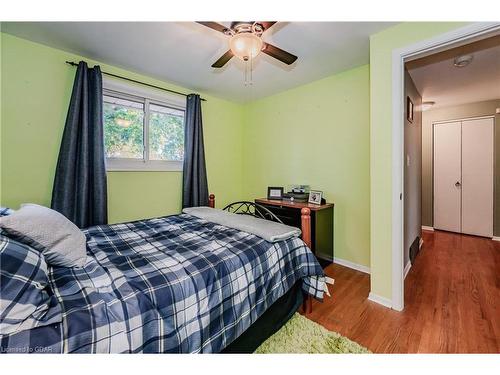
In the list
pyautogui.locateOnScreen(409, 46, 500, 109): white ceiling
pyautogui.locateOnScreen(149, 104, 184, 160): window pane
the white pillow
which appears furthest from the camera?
pyautogui.locateOnScreen(149, 104, 184, 160): window pane

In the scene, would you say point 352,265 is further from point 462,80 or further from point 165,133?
point 165,133

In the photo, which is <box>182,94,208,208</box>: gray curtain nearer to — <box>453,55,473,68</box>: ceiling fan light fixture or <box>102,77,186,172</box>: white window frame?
<box>102,77,186,172</box>: white window frame

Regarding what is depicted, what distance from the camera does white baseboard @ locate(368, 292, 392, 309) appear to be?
1920 mm

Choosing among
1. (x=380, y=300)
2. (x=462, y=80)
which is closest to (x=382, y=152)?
(x=380, y=300)

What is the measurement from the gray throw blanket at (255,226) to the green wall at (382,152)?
2.62 ft

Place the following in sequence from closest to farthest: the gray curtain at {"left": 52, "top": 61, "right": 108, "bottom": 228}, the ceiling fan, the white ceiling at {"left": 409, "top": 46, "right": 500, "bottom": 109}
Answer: the ceiling fan
the gray curtain at {"left": 52, "top": 61, "right": 108, "bottom": 228}
the white ceiling at {"left": 409, "top": 46, "right": 500, "bottom": 109}

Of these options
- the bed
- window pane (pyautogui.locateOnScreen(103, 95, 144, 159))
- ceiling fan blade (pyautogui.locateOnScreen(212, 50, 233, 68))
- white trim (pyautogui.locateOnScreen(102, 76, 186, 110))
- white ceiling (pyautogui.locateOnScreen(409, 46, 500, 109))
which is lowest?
the bed

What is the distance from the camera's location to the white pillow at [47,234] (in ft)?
3.29

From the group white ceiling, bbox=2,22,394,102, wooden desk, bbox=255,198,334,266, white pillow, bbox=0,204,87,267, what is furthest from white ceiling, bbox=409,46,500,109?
white pillow, bbox=0,204,87,267

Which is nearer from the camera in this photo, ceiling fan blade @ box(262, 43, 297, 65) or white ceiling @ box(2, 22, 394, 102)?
ceiling fan blade @ box(262, 43, 297, 65)

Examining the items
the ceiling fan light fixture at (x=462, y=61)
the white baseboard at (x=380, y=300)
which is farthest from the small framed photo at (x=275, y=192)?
the ceiling fan light fixture at (x=462, y=61)

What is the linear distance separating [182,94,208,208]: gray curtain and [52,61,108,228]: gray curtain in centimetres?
99
